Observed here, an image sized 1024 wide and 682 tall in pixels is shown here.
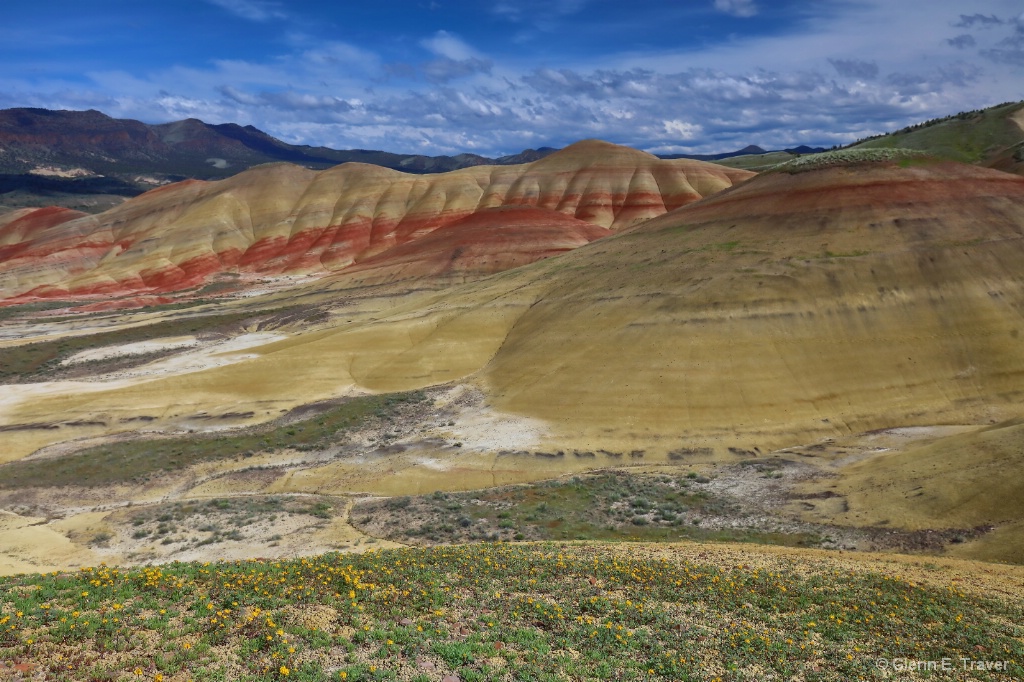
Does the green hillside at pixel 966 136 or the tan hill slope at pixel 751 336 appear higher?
the green hillside at pixel 966 136

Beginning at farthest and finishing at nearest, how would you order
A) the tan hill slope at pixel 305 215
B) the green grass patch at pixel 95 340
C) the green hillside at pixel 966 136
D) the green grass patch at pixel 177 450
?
the tan hill slope at pixel 305 215 → the green hillside at pixel 966 136 → the green grass patch at pixel 95 340 → the green grass patch at pixel 177 450

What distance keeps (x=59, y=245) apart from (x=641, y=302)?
13814 centimetres

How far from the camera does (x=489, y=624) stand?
1268 centimetres

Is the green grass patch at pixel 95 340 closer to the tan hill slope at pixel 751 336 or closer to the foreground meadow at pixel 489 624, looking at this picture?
the tan hill slope at pixel 751 336

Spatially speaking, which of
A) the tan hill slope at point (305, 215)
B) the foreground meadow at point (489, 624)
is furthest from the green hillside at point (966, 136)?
the foreground meadow at point (489, 624)

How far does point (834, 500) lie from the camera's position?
25750 mm

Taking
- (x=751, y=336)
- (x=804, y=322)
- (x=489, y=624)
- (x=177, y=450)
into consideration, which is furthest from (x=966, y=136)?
(x=489, y=624)

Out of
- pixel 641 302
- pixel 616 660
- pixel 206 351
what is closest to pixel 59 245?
pixel 206 351

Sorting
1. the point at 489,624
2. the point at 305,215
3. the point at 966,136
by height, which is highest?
the point at 966,136

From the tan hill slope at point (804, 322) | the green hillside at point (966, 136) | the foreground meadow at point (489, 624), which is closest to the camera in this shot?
the foreground meadow at point (489, 624)

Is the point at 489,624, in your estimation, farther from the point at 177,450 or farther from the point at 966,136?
the point at 966,136

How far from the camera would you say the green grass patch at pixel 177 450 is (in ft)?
111

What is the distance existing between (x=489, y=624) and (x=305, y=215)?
451 feet

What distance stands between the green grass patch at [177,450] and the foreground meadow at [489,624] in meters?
23.0
